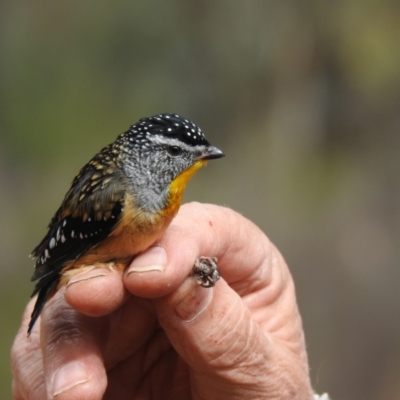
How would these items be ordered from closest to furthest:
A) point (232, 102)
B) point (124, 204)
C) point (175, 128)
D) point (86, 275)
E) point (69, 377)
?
point (69, 377) → point (86, 275) → point (124, 204) → point (175, 128) → point (232, 102)

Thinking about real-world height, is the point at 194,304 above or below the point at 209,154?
below

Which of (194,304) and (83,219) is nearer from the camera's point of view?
(194,304)

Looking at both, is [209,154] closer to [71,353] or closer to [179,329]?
[179,329]

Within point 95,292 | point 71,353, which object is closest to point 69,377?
point 71,353

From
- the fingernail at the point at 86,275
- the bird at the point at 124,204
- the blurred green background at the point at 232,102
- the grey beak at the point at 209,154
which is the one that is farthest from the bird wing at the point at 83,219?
the blurred green background at the point at 232,102

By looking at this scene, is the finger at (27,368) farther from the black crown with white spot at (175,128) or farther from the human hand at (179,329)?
the black crown with white spot at (175,128)

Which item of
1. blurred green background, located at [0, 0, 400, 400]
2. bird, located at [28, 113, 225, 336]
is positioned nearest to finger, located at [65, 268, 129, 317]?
bird, located at [28, 113, 225, 336]
